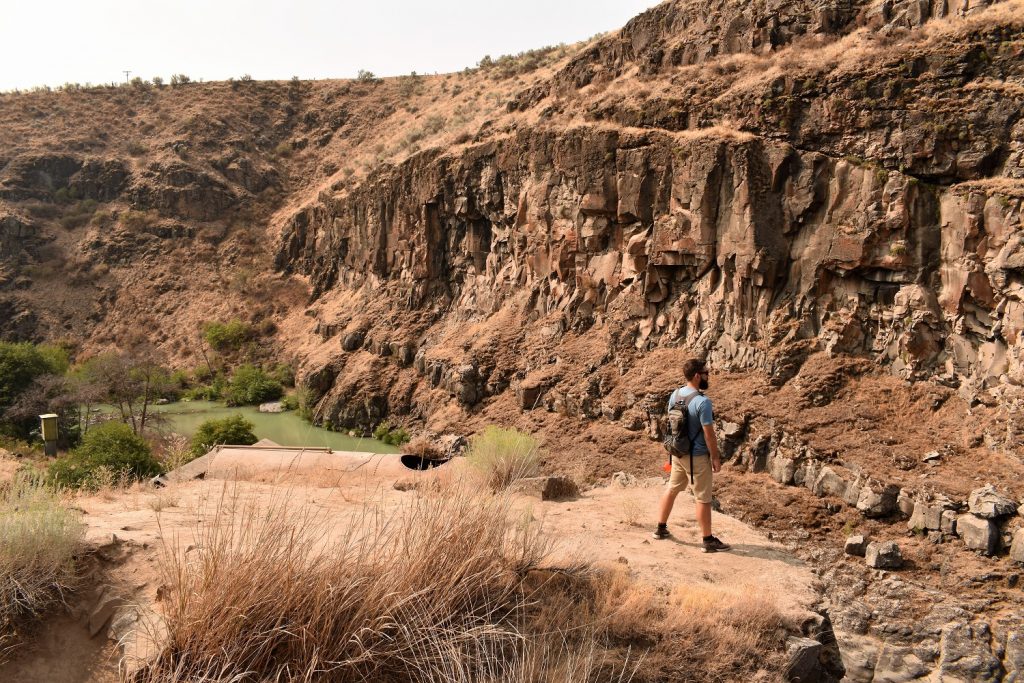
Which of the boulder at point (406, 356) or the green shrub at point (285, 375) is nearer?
the boulder at point (406, 356)

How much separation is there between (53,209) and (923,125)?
49.6 meters

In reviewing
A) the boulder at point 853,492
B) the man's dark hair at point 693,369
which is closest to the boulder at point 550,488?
the man's dark hair at point 693,369

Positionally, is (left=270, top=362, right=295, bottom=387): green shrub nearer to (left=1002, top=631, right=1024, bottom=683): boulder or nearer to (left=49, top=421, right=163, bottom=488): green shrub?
(left=49, top=421, right=163, bottom=488): green shrub

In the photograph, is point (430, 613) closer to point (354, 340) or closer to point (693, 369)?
point (693, 369)

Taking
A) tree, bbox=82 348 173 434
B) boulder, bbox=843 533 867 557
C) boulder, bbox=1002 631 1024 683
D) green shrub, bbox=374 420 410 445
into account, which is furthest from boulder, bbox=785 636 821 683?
tree, bbox=82 348 173 434

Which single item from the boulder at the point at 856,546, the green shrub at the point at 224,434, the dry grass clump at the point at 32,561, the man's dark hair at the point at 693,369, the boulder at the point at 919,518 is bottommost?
the green shrub at the point at 224,434

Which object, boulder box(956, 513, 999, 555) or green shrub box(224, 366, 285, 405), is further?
green shrub box(224, 366, 285, 405)

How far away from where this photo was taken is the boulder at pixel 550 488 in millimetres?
8898

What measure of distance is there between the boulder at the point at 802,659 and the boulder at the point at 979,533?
591cm

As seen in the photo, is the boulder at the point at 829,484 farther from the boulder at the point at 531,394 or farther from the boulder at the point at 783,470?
the boulder at the point at 531,394

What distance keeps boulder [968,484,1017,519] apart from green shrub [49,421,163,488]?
1357cm

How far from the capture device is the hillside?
38.3 feet

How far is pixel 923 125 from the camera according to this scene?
532 inches

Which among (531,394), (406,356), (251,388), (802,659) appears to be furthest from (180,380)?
(802,659)
